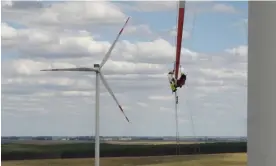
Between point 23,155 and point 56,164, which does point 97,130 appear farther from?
point 56,164

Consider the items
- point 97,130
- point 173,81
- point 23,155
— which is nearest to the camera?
point 173,81

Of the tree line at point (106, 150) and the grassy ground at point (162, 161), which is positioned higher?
the tree line at point (106, 150)

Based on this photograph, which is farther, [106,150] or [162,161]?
[106,150]

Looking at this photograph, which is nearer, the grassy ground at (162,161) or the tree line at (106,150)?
the tree line at (106,150)

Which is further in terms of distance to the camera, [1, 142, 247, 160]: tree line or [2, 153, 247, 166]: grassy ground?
[2, 153, 247, 166]: grassy ground

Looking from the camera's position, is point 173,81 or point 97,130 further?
point 97,130

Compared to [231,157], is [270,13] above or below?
above

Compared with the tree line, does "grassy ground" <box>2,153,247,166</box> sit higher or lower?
lower

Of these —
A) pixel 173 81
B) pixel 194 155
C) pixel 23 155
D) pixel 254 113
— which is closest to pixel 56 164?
pixel 23 155
